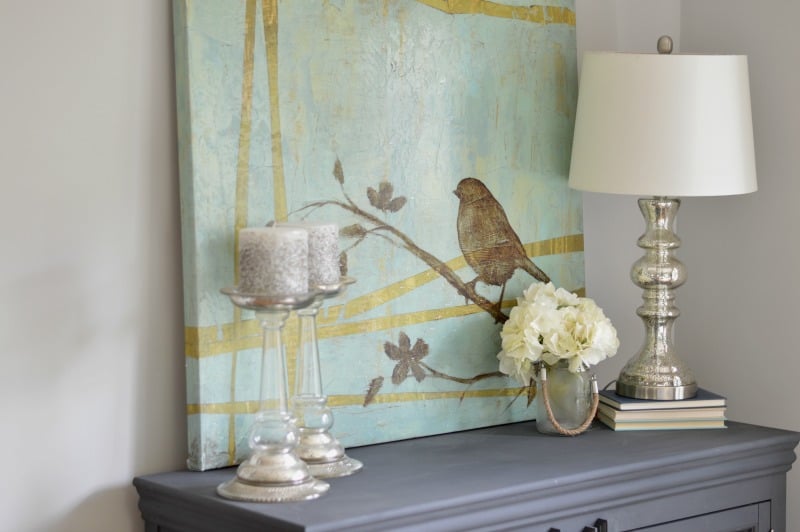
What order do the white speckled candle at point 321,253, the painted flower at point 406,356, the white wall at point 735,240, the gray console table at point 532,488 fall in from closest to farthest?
the gray console table at point 532,488
the white speckled candle at point 321,253
the painted flower at point 406,356
the white wall at point 735,240

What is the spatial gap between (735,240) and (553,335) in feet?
2.23

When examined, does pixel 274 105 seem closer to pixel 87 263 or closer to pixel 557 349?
pixel 87 263

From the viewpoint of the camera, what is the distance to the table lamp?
7.17 ft

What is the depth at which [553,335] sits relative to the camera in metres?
2.17

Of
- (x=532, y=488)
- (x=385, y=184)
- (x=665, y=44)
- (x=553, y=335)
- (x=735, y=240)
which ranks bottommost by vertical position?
(x=532, y=488)

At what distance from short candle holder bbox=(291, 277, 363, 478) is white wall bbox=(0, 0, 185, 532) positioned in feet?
0.77

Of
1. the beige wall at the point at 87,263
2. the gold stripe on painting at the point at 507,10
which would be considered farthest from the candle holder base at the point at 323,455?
the gold stripe on painting at the point at 507,10

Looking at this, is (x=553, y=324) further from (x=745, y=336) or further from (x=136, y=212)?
(x=136, y=212)

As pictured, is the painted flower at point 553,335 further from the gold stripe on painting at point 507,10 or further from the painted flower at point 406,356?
the gold stripe on painting at point 507,10

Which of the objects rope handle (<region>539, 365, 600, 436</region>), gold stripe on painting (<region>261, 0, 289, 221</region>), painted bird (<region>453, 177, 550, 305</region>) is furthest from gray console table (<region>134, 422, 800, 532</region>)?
gold stripe on painting (<region>261, 0, 289, 221</region>)

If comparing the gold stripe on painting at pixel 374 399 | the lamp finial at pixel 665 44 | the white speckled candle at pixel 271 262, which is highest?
the lamp finial at pixel 665 44

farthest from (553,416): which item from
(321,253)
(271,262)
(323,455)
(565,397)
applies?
(271,262)

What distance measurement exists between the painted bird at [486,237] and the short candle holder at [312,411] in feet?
1.32

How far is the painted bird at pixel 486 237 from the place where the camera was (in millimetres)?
2266
